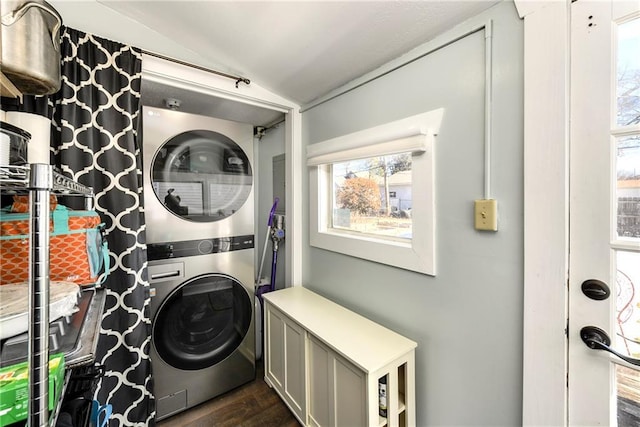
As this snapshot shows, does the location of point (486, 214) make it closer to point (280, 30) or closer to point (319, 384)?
point (319, 384)

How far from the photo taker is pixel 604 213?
0.81m

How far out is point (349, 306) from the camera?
1.68m

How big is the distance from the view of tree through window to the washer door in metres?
0.97

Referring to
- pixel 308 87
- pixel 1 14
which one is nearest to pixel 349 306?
pixel 308 87

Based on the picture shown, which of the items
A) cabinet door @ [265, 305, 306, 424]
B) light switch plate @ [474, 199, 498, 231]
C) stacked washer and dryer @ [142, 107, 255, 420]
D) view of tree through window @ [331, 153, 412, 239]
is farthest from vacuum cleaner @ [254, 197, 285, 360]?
light switch plate @ [474, 199, 498, 231]

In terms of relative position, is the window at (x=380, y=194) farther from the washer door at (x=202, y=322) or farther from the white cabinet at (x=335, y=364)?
the washer door at (x=202, y=322)

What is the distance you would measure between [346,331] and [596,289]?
3.41 feet

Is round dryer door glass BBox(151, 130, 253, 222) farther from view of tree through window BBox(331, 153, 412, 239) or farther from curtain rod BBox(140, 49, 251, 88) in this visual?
view of tree through window BBox(331, 153, 412, 239)

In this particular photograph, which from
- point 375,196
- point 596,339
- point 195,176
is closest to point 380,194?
point 375,196

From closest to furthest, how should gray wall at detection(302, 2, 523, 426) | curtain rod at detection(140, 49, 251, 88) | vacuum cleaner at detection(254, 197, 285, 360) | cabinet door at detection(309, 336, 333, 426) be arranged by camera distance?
gray wall at detection(302, 2, 523, 426), cabinet door at detection(309, 336, 333, 426), curtain rod at detection(140, 49, 251, 88), vacuum cleaner at detection(254, 197, 285, 360)

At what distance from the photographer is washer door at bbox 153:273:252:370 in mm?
1613

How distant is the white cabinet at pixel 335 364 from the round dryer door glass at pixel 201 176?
82 cm

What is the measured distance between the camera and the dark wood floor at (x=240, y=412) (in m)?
1.62

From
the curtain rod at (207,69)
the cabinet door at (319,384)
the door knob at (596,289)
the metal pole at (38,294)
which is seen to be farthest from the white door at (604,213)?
the curtain rod at (207,69)
